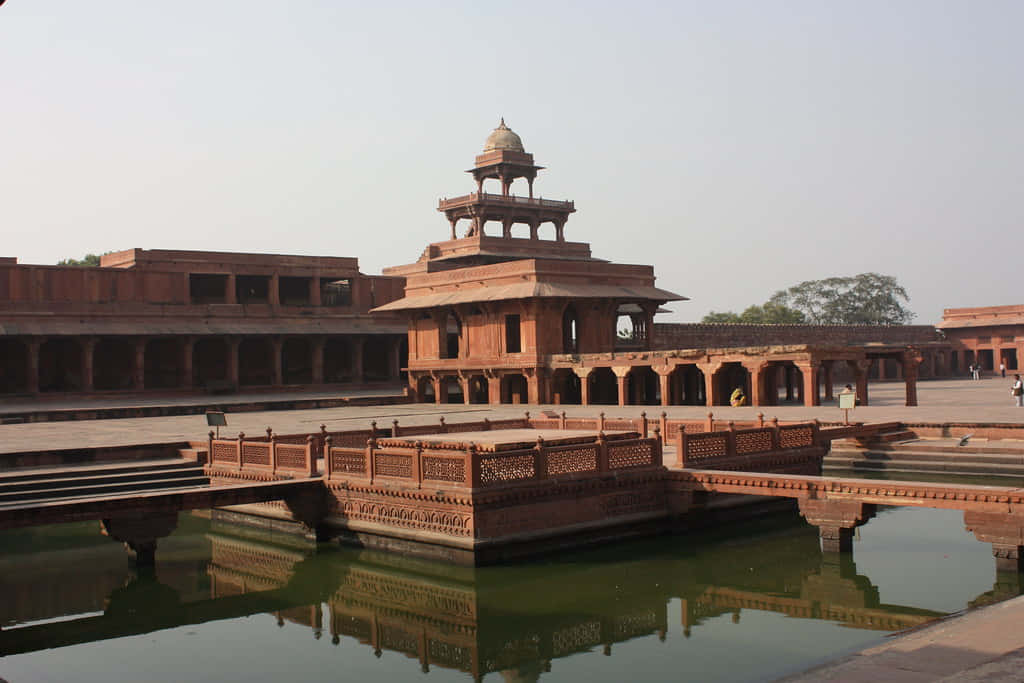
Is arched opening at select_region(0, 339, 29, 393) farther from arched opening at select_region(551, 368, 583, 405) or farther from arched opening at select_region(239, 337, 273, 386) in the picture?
arched opening at select_region(551, 368, 583, 405)

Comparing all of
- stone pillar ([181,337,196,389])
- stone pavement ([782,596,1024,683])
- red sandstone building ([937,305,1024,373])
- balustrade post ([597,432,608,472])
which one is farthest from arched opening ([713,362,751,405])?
red sandstone building ([937,305,1024,373])

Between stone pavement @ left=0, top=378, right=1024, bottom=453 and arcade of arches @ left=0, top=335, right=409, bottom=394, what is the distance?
869cm

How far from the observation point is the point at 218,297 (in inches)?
1903

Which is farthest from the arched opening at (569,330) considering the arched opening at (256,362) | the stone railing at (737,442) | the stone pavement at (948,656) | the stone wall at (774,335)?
the stone pavement at (948,656)

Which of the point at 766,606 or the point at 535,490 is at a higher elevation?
the point at 535,490

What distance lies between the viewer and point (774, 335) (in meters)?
53.3

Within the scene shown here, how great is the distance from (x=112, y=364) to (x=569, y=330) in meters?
18.2

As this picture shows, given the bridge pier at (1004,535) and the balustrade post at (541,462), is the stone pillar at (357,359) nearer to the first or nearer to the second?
the balustrade post at (541,462)

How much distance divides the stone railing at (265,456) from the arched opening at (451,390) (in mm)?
21709

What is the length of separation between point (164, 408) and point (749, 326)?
2858 centimetres

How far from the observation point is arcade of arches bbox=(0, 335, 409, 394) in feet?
132

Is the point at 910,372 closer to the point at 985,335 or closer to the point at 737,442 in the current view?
the point at 737,442

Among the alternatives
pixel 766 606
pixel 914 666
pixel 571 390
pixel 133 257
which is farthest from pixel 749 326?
pixel 914 666

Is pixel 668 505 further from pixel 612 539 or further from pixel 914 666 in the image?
pixel 914 666
